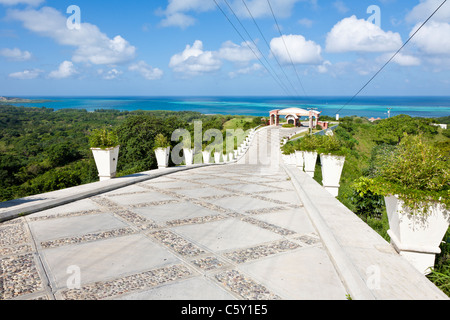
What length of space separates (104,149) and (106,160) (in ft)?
1.11

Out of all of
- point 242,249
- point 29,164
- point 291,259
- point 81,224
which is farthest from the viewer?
point 29,164

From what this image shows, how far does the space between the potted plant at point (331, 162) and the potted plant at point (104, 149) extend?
468 cm

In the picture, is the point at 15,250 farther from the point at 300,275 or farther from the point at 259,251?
the point at 300,275

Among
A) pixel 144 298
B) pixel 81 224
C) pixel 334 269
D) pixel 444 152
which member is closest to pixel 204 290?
pixel 144 298

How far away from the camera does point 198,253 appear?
10.9 feet

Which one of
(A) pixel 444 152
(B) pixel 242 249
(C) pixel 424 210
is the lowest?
(B) pixel 242 249

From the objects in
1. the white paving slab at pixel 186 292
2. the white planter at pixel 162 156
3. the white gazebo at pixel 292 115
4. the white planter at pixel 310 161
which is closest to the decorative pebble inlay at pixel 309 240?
the white paving slab at pixel 186 292

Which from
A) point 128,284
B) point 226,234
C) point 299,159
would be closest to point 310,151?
point 299,159

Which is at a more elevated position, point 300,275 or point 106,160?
point 106,160

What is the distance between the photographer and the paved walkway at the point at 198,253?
2.51 m

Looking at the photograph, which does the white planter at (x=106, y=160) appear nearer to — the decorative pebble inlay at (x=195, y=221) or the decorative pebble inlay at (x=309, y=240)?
the decorative pebble inlay at (x=195, y=221)

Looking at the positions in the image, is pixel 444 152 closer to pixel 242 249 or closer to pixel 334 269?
pixel 334 269
